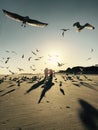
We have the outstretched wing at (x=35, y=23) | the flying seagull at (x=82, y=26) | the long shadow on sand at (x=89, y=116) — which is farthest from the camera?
the flying seagull at (x=82, y=26)

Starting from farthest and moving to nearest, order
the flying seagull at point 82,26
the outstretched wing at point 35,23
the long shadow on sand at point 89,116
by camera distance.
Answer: the flying seagull at point 82,26
the outstretched wing at point 35,23
the long shadow on sand at point 89,116

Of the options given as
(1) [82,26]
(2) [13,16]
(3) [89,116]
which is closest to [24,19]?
(2) [13,16]

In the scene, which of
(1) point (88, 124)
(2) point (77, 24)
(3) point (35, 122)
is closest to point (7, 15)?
(2) point (77, 24)

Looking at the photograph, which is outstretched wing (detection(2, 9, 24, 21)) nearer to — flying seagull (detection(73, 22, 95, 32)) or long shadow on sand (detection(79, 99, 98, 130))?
flying seagull (detection(73, 22, 95, 32))

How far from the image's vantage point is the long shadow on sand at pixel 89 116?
26.2 feet

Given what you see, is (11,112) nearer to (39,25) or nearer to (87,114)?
(87,114)

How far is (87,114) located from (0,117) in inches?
137

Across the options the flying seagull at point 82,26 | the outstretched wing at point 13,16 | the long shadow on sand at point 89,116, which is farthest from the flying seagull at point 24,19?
the long shadow on sand at point 89,116

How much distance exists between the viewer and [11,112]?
397 inches

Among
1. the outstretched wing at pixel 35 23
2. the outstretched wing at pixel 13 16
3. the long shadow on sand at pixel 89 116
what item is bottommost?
the long shadow on sand at pixel 89 116

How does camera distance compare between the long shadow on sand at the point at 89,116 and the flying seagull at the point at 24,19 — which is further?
the flying seagull at the point at 24,19

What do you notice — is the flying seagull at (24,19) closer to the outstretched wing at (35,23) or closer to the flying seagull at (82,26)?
the outstretched wing at (35,23)

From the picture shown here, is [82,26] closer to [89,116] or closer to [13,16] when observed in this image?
[13,16]

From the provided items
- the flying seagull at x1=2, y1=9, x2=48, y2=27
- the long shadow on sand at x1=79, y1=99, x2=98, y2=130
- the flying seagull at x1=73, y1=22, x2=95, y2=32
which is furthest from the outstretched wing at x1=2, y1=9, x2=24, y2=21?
the long shadow on sand at x1=79, y1=99, x2=98, y2=130
